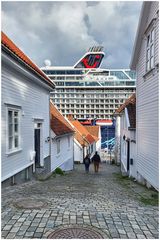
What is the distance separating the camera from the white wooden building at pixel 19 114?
762 centimetres

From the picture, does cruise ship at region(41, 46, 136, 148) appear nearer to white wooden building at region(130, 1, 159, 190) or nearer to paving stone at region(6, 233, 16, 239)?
white wooden building at region(130, 1, 159, 190)

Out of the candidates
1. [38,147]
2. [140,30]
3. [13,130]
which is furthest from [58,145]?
[140,30]

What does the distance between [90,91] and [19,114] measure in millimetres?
89615

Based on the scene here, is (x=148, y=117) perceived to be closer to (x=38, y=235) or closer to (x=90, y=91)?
(x=38, y=235)

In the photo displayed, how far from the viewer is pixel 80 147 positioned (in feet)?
95.2

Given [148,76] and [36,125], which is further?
[36,125]

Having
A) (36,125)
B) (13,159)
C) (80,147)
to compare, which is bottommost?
(80,147)

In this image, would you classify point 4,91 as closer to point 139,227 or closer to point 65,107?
point 139,227

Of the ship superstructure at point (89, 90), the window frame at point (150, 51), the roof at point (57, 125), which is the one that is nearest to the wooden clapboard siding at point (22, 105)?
the roof at point (57, 125)

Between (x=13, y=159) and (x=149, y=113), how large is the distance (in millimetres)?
5731

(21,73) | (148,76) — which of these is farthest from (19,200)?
(148,76)

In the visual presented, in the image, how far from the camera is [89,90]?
3846 inches

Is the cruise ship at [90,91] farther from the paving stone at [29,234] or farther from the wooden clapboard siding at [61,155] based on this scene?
the paving stone at [29,234]

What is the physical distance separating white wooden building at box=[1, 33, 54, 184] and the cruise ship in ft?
259
